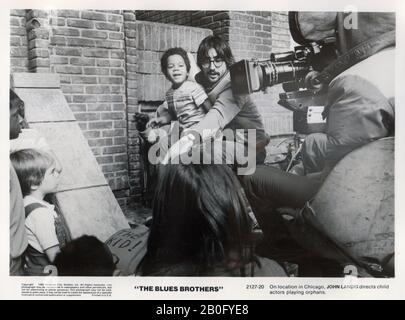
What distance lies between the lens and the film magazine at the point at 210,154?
445 centimetres

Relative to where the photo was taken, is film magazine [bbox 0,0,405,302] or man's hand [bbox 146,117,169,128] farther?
man's hand [bbox 146,117,169,128]

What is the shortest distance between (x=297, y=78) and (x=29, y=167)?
→ 2.68 m

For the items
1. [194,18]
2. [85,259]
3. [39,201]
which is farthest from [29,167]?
[194,18]

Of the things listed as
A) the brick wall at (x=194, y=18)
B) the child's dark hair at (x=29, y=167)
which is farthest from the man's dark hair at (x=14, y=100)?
the brick wall at (x=194, y=18)

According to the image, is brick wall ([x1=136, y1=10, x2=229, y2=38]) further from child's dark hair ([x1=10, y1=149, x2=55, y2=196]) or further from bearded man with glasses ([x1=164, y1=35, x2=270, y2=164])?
child's dark hair ([x1=10, y1=149, x2=55, y2=196])

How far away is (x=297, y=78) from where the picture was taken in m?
4.57

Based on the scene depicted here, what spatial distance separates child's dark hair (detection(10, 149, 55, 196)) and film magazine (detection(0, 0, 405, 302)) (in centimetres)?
2

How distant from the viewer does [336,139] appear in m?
4.52

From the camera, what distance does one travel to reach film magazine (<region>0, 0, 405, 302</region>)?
14.6 ft

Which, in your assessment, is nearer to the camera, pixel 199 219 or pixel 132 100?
pixel 199 219

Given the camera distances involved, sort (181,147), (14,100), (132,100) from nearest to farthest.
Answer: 1. (14,100)
2. (181,147)
3. (132,100)

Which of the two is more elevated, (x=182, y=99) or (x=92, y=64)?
(x=92, y=64)

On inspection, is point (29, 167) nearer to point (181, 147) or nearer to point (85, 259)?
point (85, 259)

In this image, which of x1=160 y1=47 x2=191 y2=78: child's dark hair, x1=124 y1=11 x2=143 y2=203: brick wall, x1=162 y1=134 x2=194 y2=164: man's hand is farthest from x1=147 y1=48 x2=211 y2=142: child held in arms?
x1=124 y1=11 x2=143 y2=203: brick wall
